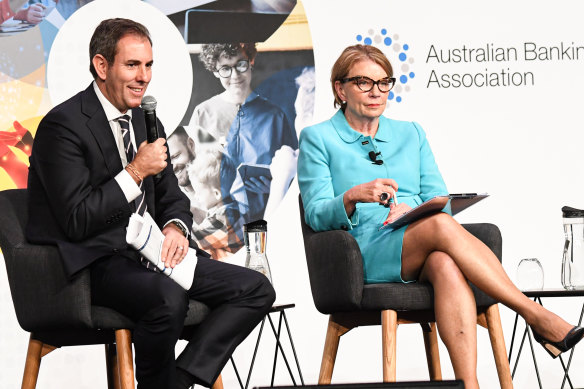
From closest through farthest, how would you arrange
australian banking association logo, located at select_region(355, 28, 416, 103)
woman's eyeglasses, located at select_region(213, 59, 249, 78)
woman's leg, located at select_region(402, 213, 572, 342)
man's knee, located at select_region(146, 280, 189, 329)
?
1. man's knee, located at select_region(146, 280, 189, 329)
2. woman's leg, located at select_region(402, 213, 572, 342)
3. woman's eyeglasses, located at select_region(213, 59, 249, 78)
4. australian banking association logo, located at select_region(355, 28, 416, 103)

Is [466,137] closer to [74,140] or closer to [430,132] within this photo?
[430,132]

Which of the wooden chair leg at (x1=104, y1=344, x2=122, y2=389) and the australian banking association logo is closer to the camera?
the wooden chair leg at (x1=104, y1=344, x2=122, y2=389)

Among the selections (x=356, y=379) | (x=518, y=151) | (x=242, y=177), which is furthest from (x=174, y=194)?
(x=518, y=151)

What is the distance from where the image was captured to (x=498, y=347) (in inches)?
112

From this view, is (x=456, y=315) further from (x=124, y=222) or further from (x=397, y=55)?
(x=397, y=55)

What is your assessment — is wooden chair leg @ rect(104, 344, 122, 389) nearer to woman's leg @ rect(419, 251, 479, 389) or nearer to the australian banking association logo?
woman's leg @ rect(419, 251, 479, 389)

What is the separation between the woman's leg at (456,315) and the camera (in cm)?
261

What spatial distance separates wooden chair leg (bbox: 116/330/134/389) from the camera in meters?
2.53

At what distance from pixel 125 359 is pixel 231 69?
201 centimetres

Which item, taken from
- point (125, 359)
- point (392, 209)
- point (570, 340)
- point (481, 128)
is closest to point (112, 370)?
point (125, 359)

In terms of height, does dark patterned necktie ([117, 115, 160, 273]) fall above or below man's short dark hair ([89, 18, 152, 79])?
below

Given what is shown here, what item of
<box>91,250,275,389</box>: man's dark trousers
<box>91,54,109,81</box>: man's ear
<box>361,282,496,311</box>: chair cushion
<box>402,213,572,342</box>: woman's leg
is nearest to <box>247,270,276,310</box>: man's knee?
<box>91,250,275,389</box>: man's dark trousers

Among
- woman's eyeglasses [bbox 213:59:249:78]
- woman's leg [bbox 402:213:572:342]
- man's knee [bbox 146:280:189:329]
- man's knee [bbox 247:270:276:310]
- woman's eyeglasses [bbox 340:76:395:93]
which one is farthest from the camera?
woman's eyeglasses [bbox 213:59:249:78]

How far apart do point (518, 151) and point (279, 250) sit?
1374 mm
